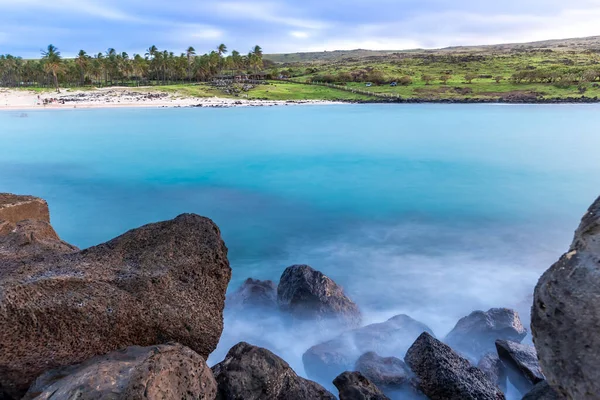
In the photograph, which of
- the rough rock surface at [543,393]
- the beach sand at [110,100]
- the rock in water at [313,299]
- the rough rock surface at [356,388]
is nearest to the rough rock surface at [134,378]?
the rough rock surface at [356,388]

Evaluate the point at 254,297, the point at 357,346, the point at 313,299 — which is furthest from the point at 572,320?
the point at 254,297

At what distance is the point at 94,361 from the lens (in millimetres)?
3422

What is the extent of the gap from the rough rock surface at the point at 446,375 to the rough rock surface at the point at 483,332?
4.75 feet

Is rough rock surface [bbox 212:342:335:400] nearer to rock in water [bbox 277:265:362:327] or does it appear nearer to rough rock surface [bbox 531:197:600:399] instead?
rough rock surface [bbox 531:197:600:399]

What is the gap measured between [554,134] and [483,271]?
24.5 metres

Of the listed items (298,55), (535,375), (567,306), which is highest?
(298,55)

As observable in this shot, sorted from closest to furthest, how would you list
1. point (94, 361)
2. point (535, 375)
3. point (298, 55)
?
point (94, 361) < point (535, 375) < point (298, 55)

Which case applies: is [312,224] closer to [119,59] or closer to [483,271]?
[483,271]

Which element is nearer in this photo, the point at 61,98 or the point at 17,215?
the point at 17,215

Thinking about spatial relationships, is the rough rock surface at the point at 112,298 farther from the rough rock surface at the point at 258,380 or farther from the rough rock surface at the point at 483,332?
the rough rock surface at the point at 483,332

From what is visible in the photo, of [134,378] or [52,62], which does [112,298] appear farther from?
[52,62]

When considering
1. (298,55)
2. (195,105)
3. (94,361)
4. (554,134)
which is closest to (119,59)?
(195,105)

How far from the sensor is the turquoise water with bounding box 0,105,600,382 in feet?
33.9

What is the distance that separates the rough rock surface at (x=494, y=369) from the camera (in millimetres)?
5758
